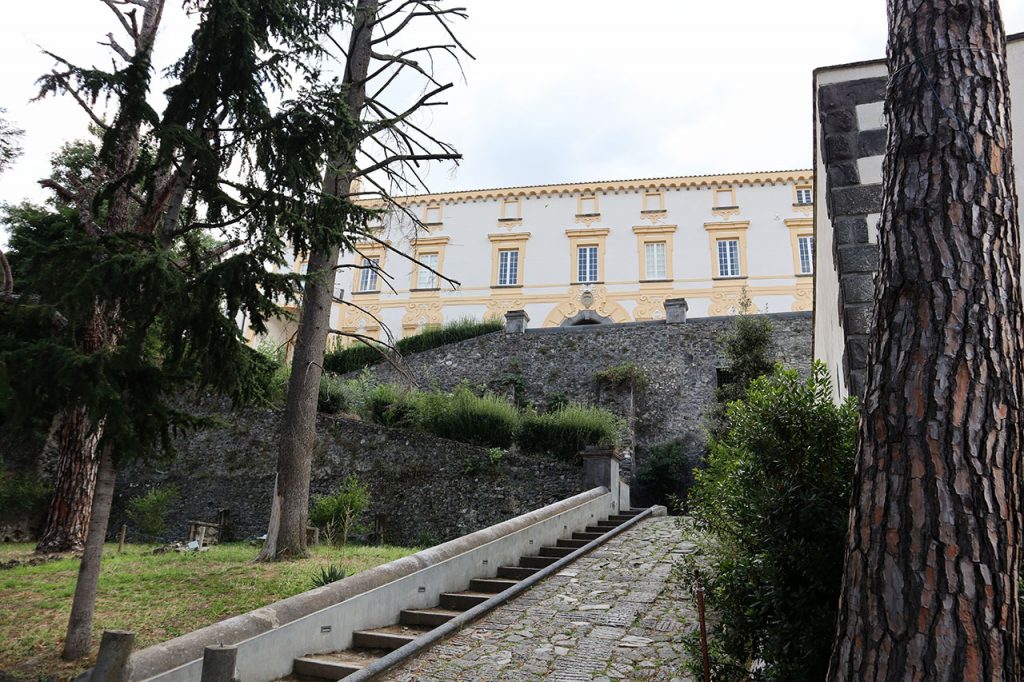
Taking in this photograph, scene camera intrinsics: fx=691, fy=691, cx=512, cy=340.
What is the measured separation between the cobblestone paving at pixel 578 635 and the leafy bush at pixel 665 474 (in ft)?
29.3

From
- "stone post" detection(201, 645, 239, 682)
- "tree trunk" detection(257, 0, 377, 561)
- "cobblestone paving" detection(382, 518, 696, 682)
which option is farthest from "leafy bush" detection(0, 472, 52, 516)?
"stone post" detection(201, 645, 239, 682)

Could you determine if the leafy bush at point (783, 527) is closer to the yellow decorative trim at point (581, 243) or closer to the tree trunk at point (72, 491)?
the tree trunk at point (72, 491)

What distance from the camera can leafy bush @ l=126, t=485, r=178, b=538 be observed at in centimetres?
1295

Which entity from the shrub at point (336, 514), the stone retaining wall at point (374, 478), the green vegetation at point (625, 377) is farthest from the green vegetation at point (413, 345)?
the shrub at point (336, 514)

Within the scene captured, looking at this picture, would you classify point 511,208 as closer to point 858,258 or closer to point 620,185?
point 620,185

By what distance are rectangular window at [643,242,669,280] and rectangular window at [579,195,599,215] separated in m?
2.75

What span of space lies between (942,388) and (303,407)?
7.75m

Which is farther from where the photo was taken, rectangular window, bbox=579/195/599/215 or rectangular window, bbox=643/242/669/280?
rectangular window, bbox=579/195/599/215

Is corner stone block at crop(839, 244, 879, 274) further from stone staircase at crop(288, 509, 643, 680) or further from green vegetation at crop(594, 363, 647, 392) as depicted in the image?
green vegetation at crop(594, 363, 647, 392)

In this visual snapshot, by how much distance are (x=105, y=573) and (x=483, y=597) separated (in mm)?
4212

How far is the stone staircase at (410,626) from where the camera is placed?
479 cm

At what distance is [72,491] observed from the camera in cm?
886

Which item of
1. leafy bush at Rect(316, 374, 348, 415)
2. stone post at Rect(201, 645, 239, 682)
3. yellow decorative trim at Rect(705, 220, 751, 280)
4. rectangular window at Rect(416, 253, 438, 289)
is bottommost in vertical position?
stone post at Rect(201, 645, 239, 682)

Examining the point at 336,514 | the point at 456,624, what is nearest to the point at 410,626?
the point at 456,624
